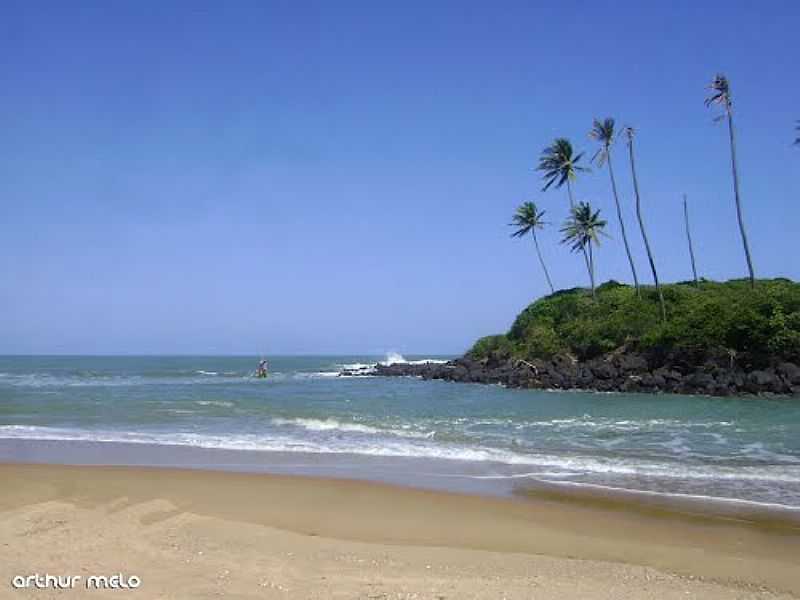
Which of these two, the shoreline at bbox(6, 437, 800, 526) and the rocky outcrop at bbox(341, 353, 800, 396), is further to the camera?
Answer: the rocky outcrop at bbox(341, 353, 800, 396)

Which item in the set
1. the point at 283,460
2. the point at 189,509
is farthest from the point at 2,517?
the point at 283,460

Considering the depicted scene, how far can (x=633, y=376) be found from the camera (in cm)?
3850

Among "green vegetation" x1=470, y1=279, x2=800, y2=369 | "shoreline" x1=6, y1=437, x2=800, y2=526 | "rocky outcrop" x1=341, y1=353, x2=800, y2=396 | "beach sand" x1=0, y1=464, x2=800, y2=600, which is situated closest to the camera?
"beach sand" x1=0, y1=464, x2=800, y2=600

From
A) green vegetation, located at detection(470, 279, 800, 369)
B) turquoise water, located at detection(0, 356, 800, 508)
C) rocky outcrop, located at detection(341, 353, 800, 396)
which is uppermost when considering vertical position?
green vegetation, located at detection(470, 279, 800, 369)

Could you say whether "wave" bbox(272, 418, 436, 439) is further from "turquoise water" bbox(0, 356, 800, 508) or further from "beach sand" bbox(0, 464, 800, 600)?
"beach sand" bbox(0, 464, 800, 600)

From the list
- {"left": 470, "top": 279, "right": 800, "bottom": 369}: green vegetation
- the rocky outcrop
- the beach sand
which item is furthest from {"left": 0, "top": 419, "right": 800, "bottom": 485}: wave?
{"left": 470, "top": 279, "right": 800, "bottom": 369}: green vegetation

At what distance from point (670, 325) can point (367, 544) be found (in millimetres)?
37657

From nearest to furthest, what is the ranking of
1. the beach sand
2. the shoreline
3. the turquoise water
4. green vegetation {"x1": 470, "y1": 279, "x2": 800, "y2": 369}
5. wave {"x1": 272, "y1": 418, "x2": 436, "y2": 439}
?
the beach sand, the shoreline, the turquoise water, wave {"x1": 272, "y1": 418, "x2": 436, "y2": 439}, green vegetation {"x1": 470, "y1": 279, "x2": 800, "y2": 369}

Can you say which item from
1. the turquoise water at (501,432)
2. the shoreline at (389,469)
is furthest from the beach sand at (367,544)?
the turquoise water at (501,432)

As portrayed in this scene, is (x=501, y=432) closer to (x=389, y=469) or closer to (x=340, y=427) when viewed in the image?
(x=340, y=427)

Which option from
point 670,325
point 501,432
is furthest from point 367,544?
point 670,325

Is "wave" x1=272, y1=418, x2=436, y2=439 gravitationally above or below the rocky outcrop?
below

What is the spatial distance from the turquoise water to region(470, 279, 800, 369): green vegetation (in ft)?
24.1

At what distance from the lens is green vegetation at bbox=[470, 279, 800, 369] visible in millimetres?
36281
